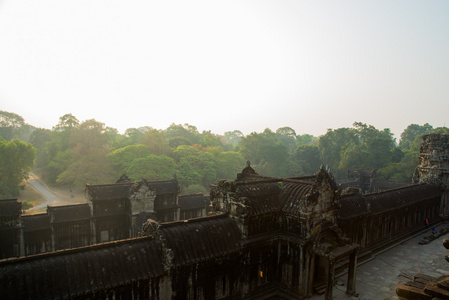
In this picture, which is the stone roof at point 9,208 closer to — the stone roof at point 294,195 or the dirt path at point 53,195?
the dirt path at point 53,195

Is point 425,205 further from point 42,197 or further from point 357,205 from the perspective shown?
point 42,197

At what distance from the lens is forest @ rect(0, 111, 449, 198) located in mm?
47188

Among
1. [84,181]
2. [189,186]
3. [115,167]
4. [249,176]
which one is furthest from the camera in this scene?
[115,167]

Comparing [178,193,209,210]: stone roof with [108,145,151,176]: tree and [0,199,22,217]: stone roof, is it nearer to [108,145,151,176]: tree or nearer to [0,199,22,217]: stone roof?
[0,199,22,217]: stone roof

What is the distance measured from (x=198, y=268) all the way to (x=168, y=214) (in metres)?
17.3

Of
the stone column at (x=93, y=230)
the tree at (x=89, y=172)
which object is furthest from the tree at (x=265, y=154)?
the stone column at (x=93, y=230)

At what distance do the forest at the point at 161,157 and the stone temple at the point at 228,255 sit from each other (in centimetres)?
1499

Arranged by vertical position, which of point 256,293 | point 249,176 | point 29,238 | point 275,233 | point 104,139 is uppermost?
point 104,139

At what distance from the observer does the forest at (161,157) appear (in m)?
47.2

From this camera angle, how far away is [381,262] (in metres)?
22.8

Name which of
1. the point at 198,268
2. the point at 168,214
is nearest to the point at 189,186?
the point at 168,214

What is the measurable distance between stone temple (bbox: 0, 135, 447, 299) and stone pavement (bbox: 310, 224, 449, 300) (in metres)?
1.00

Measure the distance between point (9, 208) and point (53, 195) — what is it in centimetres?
3117

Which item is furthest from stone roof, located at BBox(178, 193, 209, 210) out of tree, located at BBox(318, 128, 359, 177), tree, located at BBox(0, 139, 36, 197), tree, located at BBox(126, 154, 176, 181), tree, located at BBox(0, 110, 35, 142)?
tree, located at BBox(0, 110, 35, 142)
